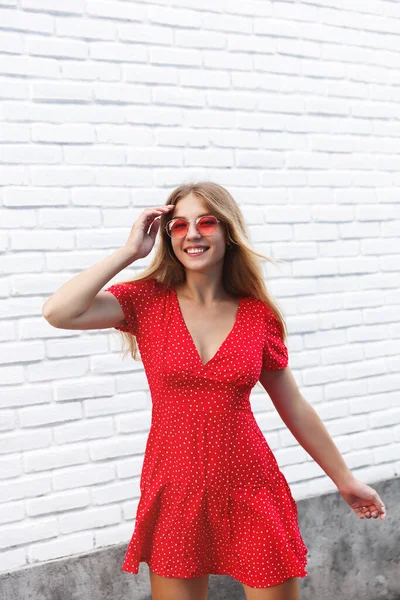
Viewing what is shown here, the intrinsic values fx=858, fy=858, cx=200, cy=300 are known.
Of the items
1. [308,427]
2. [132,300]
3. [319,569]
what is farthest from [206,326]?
[319,569]

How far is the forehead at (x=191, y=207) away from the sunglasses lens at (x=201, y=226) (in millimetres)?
24

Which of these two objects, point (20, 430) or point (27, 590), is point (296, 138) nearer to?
point (20, 430)

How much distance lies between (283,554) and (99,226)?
59.9 inches

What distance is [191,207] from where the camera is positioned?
2514mm

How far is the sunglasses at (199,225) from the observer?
8.16 feet

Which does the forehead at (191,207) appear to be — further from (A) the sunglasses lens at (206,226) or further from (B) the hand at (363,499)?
(B) the hand at (363,499)

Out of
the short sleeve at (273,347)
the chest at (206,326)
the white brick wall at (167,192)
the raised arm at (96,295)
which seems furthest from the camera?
the white brick wall at (167,192)

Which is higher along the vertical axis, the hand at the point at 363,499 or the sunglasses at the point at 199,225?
the sunglasses at the point at 199,225

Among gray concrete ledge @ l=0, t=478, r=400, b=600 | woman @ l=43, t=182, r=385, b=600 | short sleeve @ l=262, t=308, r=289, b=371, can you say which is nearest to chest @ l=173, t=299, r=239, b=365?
woman @ l=43, t=182, r=385, b=600

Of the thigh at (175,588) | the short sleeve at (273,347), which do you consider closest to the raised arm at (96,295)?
the short sleeve at (273,347)

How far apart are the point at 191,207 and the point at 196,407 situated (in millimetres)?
583

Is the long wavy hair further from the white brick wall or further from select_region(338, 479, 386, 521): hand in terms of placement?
the white brick wall

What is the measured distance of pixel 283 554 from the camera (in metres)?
2.41

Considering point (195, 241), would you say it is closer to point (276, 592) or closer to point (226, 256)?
point (226, 256)
